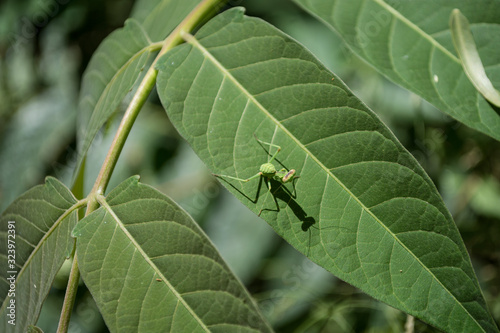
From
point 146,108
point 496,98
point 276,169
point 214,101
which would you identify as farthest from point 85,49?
point 496,98

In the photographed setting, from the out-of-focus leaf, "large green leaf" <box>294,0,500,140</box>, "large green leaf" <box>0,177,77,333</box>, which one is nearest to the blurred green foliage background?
the out-of-focus leaf

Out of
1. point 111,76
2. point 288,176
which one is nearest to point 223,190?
point 111,76

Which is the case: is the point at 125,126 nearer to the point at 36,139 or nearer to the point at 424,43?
the point at 424,43

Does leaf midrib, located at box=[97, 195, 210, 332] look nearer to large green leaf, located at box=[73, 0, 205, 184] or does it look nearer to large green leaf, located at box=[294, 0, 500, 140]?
large green leaf, located at box=[73, 0, 205, 184]

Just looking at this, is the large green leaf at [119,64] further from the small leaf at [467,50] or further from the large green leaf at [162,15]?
the small leaf at [467,50]

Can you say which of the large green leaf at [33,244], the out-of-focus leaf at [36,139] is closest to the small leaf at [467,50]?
the large green leaf at [33,244]

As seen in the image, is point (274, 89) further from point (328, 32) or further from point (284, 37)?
point (328, 32)
